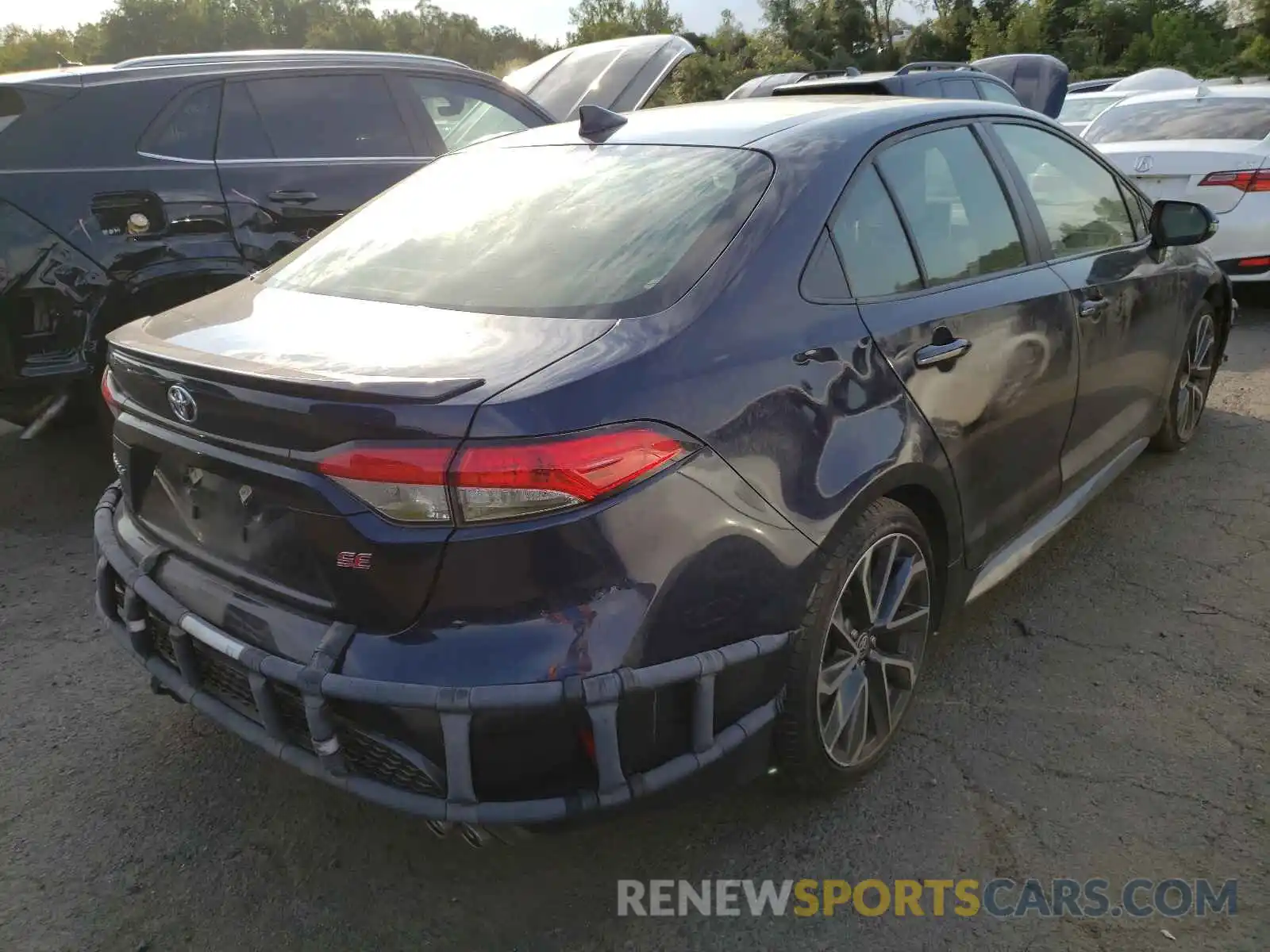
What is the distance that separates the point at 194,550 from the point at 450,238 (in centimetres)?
99

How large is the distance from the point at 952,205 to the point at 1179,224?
1475 millimetres

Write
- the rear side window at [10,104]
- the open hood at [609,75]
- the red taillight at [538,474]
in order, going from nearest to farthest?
the red taillight at [538,474] → the rear side window at [10,104] → the open hood at [609,75]

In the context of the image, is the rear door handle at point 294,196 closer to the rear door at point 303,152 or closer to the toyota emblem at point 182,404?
the rear door at point 303,152

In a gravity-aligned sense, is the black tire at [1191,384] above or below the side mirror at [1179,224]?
below

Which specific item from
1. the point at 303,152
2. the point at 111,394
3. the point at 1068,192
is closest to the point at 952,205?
the point at 1068,192

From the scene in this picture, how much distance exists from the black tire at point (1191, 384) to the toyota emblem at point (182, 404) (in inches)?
151

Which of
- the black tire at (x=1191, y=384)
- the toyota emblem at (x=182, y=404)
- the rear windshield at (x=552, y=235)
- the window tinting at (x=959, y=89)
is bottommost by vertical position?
the black tire at (x=1191, y=384)

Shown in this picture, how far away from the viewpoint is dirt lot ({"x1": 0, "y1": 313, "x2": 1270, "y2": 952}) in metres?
2.14

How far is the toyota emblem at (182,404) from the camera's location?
2055 mm

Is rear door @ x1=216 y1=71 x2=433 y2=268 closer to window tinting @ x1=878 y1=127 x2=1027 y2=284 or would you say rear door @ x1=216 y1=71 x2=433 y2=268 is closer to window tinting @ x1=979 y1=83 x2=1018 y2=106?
window tinting @ x1=878 y1=127 x2=1027 y2=284

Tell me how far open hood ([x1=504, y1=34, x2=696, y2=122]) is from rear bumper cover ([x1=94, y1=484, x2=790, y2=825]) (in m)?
4.82

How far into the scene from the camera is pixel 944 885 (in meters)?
2.24

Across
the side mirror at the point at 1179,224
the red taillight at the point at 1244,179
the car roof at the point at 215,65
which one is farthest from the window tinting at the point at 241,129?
the red taillight at the point at 1244,179

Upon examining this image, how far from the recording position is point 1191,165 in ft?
22.8
